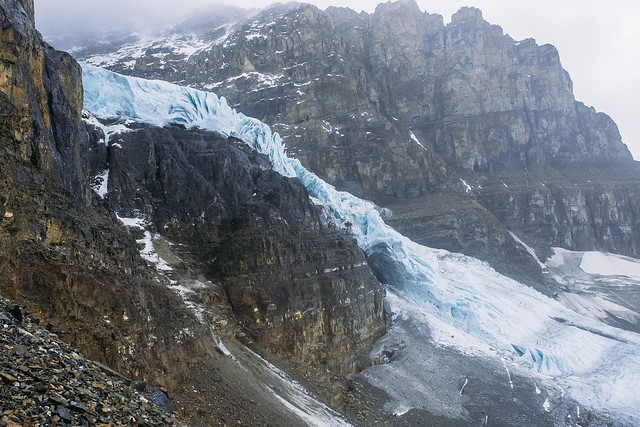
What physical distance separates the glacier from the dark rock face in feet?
13.6

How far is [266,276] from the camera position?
101 ft

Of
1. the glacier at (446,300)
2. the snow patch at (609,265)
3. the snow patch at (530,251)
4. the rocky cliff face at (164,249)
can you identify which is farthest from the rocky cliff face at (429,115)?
the rocky cliff face at (164,249)

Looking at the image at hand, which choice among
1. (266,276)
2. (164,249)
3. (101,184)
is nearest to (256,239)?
(266,276)

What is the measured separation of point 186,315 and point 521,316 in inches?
1411

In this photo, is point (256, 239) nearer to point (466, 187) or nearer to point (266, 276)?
point (266, 276)

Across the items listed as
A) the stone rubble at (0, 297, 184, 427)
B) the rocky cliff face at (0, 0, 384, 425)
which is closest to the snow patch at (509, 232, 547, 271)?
the rocky cliff face at (0, 0, 384, 425)

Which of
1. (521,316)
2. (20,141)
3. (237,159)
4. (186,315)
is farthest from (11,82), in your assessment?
(521,316)

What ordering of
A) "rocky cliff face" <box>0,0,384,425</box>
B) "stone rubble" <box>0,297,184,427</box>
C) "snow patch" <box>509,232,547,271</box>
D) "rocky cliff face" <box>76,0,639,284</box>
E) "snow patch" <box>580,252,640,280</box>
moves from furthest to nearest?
1. "snow patch" <box>580,252,640,280</box>
2. "rocky cliff face" <box>76,0,639,284</box>
3. "snow patch" <box>509,232,547,271</box>
4. "rocky cliff face" <box>0,0,384,425</box>
5. "stone rubble" <box>0,297,184,427</box>

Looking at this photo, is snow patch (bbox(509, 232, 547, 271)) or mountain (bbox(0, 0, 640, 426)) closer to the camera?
mountain (bbox(0, 0, 640, 426))

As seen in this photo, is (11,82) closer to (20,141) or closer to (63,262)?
(20,141)

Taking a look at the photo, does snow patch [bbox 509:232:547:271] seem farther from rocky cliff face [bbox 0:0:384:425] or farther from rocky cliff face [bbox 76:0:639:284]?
rocky cliff face [bbox 0:0:384:425]

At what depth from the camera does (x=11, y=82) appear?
18.0 metres

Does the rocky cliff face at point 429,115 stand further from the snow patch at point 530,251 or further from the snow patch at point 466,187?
the snow patch at point 530,251

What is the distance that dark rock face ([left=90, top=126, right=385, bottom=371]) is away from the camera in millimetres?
29938
